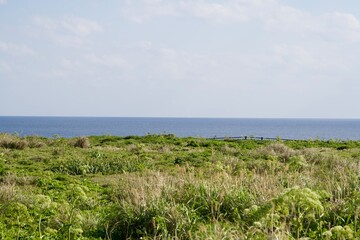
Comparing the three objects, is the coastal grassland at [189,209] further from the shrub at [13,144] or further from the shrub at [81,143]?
the shrub at [81,143]

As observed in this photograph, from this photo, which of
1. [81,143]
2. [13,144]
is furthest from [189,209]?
[81,143]

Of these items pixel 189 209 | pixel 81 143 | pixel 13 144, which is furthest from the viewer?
pixel 81 143

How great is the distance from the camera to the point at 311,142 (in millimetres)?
31641


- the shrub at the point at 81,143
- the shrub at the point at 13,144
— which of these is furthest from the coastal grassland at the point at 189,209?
the shrub at the point at 81,143

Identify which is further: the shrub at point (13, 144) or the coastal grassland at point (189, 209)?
the shrub at point (13, 144)

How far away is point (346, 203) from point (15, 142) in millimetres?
19356

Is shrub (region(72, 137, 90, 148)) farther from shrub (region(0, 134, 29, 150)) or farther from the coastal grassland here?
the coastal grassland

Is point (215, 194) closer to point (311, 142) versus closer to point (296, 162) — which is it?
point (296, 162)

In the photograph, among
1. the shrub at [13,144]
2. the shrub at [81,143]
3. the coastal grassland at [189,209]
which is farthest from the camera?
the shrub at [81,143]

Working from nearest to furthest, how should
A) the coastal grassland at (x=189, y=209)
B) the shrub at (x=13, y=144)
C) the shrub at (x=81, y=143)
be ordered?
the coastal grassland at (x=189, y=209), the shrub at (x=13, y=144), the shrub at (x=81, y=143)

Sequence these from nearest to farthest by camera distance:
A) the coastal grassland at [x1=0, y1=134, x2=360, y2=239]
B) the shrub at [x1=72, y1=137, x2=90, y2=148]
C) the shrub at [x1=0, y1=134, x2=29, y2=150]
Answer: the coastal grassland at [x1=0, y1=134, x2=360, y2=239] → the shrub at [x1=0, y1=134, x2=29, y2=150] → the shrub at [x1=72, y1=137, x2=90, y2=148]

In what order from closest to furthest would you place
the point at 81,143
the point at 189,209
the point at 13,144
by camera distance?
the point at 189,209
the point at 13,144
the point at 81,143

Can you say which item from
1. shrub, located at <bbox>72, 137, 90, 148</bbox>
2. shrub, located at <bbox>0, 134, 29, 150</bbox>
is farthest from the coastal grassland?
shrub, located at <bbox>72, 137, 90, 148</bbox>

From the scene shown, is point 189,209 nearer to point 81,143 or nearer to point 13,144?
point 13,144
